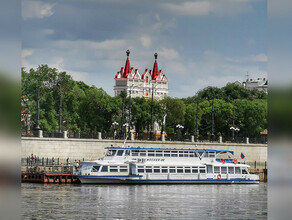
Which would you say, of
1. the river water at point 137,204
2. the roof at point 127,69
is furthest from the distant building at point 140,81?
the river water at point 137,204

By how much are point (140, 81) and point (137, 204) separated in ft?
359

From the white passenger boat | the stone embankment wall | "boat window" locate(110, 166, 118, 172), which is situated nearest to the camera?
the white passenger boat

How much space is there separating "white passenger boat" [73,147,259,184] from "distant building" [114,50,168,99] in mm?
80132

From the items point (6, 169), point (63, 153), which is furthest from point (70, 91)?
point (6, 169)

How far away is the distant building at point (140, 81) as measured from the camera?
138 metres

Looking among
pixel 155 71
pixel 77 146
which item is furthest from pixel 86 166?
pixel 155 71

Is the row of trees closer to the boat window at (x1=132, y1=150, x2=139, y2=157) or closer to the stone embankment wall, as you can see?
the stone embankment wall

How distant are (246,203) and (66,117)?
43675 mm

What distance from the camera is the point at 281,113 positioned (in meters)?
6.74

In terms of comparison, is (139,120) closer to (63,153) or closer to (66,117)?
(66,117)

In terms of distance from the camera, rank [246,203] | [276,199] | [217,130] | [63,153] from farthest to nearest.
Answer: [217,130], [63,153], [246,203], [276,199]

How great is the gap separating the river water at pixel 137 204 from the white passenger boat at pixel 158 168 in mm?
5738

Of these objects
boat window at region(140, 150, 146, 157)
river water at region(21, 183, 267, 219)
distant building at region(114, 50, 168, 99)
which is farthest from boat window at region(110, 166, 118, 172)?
distant building at region(114, 50, 168, 99)

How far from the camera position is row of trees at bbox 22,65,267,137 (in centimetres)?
7413
